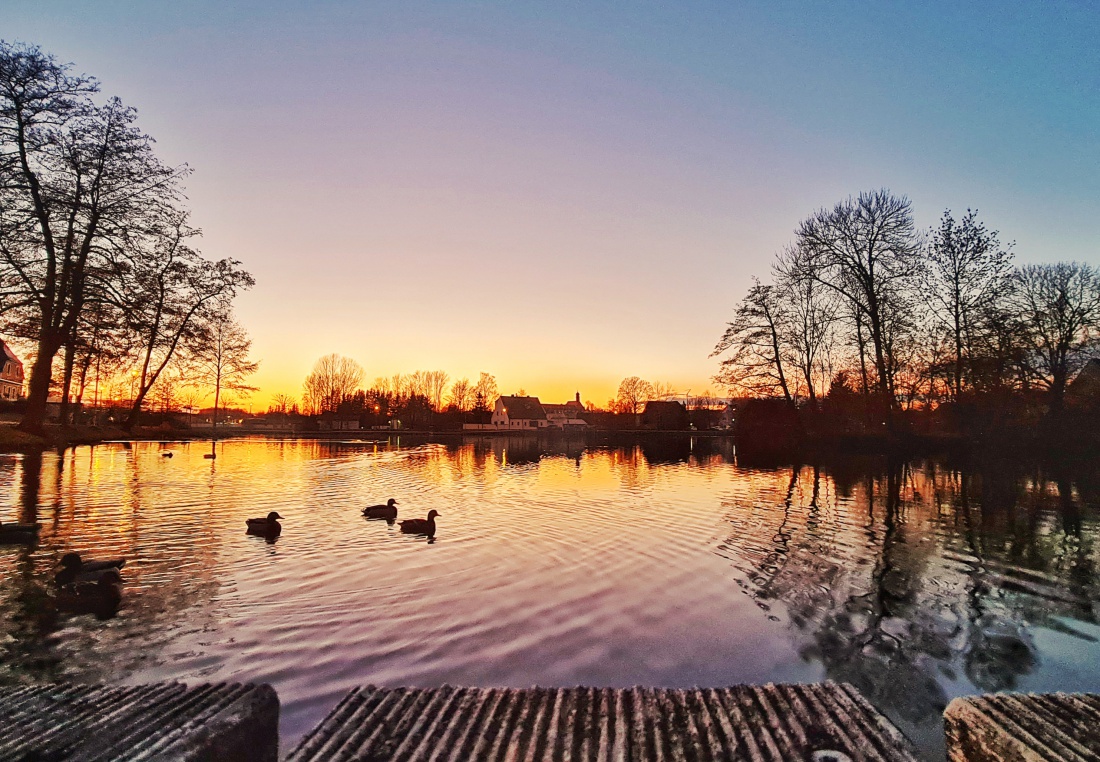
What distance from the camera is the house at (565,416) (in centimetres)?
12119

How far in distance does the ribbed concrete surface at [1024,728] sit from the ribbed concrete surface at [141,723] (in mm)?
4057

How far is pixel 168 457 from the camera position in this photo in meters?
27.7

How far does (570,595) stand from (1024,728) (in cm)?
492

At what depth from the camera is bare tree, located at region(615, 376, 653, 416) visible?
143 meters

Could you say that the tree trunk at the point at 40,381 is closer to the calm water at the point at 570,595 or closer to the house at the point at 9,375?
the calm water at the point at 570,595

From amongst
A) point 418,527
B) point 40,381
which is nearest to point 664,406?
point 40,381

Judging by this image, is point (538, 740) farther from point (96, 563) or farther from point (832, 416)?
point (832, 416)

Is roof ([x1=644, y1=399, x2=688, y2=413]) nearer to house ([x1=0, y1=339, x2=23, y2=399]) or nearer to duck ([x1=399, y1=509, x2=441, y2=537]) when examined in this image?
house ([x1=0, y1=339, x2=23, y2=399])

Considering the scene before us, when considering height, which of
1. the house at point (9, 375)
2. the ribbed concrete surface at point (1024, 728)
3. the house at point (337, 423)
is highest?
the house at point (9, 375)

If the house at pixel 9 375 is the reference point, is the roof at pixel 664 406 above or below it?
below

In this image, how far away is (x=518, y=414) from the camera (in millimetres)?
114875

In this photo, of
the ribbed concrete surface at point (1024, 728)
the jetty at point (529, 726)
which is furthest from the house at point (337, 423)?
the ribbed concrete surface at point (1024, 728)

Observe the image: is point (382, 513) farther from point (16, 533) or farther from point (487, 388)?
point (487, 388)

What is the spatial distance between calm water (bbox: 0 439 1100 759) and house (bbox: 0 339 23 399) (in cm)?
7323
